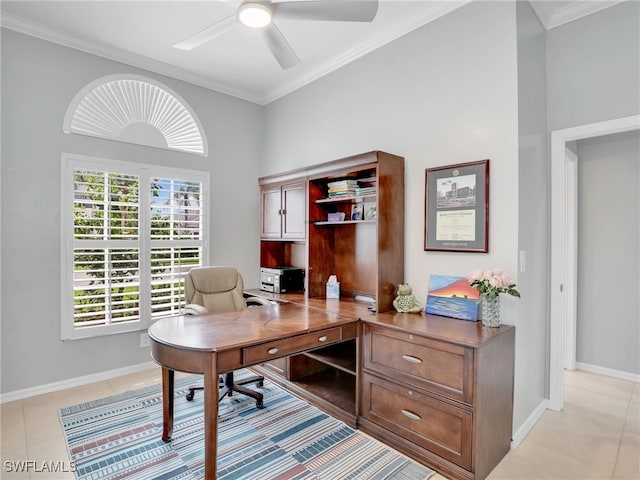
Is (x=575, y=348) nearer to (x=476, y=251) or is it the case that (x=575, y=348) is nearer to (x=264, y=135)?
(x=476, y=251)

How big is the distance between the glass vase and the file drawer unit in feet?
0.16

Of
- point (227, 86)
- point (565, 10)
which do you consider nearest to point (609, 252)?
point (565, 10)

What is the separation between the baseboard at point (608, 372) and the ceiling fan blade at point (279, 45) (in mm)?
3953

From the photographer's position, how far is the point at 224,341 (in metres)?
1.90

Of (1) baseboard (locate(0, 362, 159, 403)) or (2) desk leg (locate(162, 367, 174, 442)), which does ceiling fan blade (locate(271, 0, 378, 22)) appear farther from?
(1) baseboard (locate(0, 362, 159, 403))

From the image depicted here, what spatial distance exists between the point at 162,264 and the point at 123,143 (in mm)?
1236

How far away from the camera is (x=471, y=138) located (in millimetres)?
2461

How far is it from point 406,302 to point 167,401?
1765mm

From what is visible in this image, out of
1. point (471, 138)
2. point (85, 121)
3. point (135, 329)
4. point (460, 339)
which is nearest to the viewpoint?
point (460, 339)

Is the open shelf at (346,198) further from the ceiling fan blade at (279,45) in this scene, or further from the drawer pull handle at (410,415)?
the drawer pull handle at (410,415)

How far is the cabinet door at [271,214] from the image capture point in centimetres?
359

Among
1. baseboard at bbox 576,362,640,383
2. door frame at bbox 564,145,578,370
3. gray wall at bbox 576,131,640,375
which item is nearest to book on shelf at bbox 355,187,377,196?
door frame at bbox 564,145,578,370

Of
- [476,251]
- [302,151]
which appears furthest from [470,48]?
[302,151]

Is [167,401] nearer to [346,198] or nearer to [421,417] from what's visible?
[421,417]
